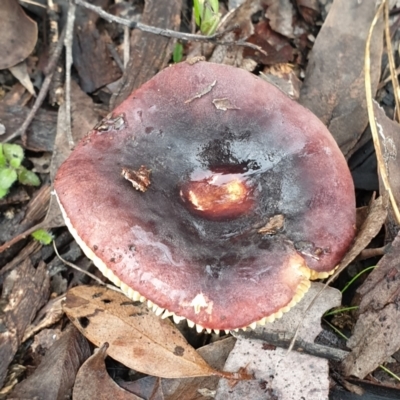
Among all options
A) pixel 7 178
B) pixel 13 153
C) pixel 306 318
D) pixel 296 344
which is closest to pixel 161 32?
pixel 13 153

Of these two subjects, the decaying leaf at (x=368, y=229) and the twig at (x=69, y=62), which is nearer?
the decaying leaf at (x=368, y=229)

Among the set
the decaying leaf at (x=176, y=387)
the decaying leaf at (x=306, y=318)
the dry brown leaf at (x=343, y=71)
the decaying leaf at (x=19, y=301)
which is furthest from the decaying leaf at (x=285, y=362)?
the decaying leaf at (x=19, y=301)

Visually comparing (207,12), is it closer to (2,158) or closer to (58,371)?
(2,158)

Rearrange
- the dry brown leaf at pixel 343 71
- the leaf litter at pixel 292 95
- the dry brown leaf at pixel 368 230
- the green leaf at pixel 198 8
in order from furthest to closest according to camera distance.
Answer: the dry brown leaf at pixel 343 71, the green leaf at pixel 198 8, the leaf litter at pixel 292 95, the dry brown leaf at pixel 368 230

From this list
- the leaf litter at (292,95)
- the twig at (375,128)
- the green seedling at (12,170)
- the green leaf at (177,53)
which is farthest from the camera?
the green leaf at (177,53)

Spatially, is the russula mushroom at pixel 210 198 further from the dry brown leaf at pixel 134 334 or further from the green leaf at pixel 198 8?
the green leaf at pixel 198 8

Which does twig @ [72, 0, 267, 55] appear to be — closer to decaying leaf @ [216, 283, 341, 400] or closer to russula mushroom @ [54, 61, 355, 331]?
russula mushroom @ [54, 61, 355, 331]
